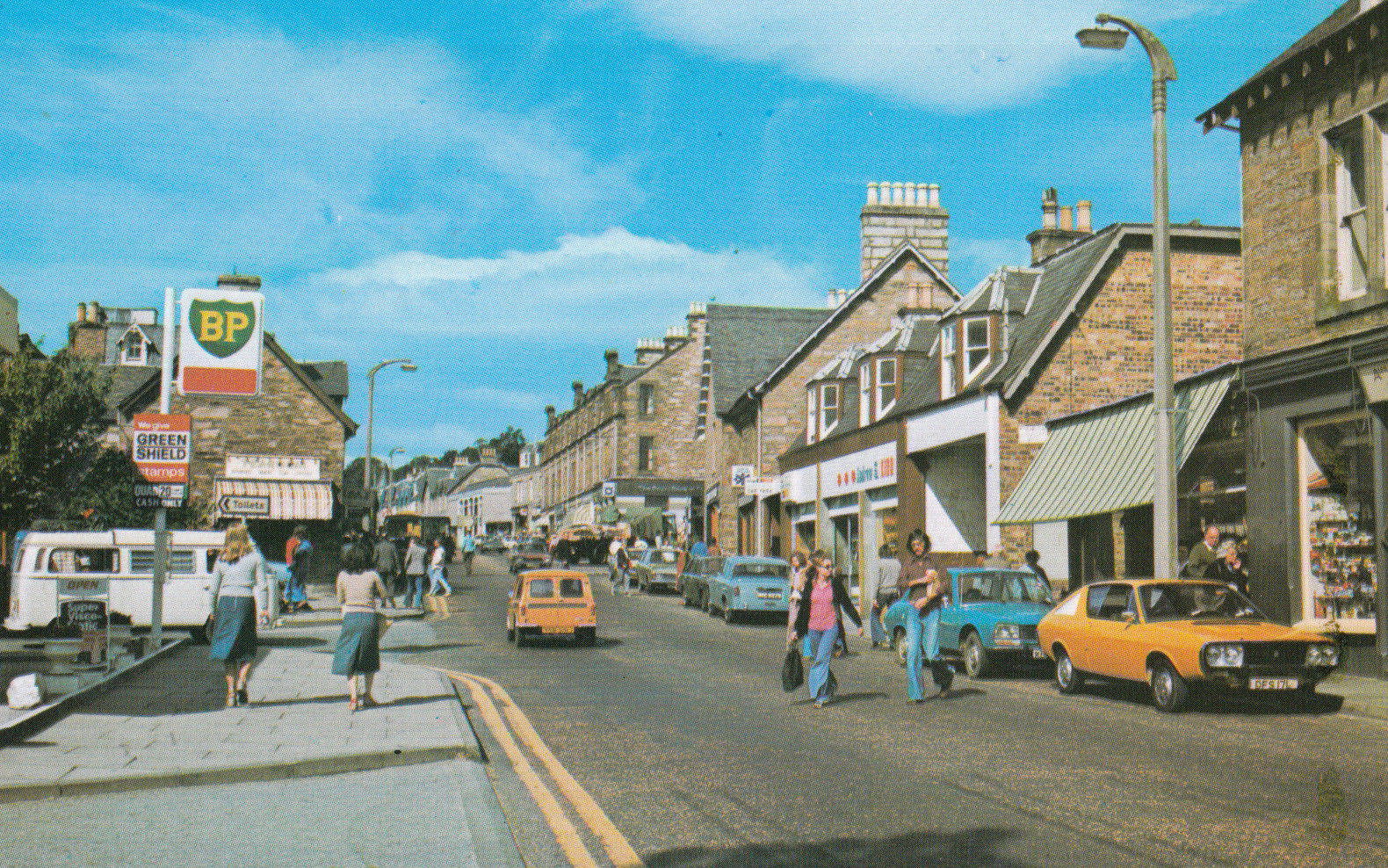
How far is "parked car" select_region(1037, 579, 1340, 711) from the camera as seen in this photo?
12.8 meters

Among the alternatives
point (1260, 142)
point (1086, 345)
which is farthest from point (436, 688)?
point (1086, 345)

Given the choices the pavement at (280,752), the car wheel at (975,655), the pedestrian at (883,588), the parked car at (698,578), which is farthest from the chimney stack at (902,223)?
the pavement at (280,752)

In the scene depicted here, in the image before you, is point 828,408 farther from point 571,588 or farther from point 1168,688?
point 1168,688

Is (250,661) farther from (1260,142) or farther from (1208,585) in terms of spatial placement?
(1260,142)

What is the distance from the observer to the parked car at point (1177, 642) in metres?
12.8

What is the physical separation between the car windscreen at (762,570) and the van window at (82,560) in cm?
1291

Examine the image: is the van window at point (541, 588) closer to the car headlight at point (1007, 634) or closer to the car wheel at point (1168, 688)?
the car headlight at point (1007, 634)

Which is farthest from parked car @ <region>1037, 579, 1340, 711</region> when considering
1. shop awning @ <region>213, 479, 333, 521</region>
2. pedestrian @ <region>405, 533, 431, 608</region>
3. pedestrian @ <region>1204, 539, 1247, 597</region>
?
shop awning @ <region>213, 479, 333, 521</region>

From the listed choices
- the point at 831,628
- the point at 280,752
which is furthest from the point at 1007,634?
the point at 280,752

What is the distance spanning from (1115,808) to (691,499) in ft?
209

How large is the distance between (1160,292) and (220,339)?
41.6 feet

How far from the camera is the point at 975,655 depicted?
55.7 feet

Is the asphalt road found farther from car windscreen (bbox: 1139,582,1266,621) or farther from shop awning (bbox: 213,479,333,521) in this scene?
shop awning (bbox: 213,479,333,521)

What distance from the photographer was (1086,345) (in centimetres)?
2673
